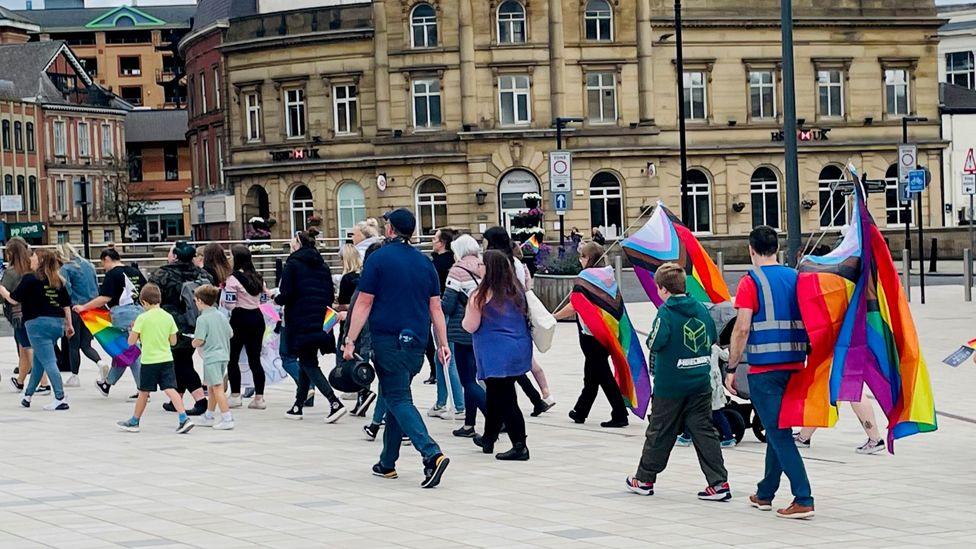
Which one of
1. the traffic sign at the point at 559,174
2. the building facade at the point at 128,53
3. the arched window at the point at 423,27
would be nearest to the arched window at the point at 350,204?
the arched window at the point at 423,27

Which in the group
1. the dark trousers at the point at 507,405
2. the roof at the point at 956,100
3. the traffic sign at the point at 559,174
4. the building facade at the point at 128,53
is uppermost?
the building facade at the point at 128,53

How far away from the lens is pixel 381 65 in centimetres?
6400

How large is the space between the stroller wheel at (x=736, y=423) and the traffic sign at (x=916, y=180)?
27343 mm

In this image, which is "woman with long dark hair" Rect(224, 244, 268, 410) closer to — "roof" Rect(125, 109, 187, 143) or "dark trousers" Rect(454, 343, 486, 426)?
"dark trousers" Rect(454, 343, 486, 426)

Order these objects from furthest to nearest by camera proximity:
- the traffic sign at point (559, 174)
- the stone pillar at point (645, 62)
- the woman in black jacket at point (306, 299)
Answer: the stone pillar at point (645, 62)
the traffic sign at point (559, 174)
the woman in black jacket at point (306, 299)

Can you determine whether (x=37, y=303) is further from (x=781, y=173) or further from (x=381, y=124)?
(x=781, y=173)

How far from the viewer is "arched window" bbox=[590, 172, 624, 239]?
64.1 m

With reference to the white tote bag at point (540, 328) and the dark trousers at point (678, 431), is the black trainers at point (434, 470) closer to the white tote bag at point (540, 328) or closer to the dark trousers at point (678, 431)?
the dark trousers at point (678, 431)

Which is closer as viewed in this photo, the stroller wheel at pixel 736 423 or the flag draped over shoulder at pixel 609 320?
the stroller wheel at pixel 736 423

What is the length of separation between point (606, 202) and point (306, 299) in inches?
1894

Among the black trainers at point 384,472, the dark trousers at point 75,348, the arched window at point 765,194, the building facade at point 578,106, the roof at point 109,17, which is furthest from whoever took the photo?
the roof at point 109,17

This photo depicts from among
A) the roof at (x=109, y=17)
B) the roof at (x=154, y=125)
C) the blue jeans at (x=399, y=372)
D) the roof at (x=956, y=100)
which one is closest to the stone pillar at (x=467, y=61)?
the roof at (x=956, y=100)

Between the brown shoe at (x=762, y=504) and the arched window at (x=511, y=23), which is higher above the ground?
the arched window at (x=511, y=23)

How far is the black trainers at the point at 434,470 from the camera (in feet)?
40.3
